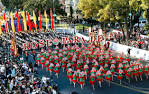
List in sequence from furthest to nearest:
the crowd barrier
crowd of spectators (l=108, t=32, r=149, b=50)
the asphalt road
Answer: crowd of spectators (l=108, t=32, r=149, b=50) < the crowd barrier < the asphalt road

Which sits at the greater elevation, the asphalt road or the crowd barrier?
the crowd barrier

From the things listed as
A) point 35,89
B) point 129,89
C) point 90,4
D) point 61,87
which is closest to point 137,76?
point 129,89

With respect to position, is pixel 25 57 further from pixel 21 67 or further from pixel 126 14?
pixel 126 14

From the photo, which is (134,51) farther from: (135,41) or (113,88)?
(113,88)

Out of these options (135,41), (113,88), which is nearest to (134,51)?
(135,41)

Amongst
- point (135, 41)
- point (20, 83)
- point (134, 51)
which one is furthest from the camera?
point (135, 41)

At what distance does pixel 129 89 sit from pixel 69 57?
7.31m

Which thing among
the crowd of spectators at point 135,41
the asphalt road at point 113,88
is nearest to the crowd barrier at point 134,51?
the crowd of spectators at point 135,41

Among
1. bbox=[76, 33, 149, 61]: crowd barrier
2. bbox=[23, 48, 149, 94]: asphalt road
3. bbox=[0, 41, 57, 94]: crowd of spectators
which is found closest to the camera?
bbox=[0, 41, 57, 94]: crowd of spectators

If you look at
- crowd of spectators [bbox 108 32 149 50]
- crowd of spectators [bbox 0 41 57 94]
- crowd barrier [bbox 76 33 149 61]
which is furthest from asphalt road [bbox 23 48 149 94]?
crowd of spectators [bbox 108 32 149 50]

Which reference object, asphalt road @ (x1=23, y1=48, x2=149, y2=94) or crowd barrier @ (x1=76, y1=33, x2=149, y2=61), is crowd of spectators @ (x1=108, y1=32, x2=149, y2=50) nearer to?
crowd barrier @ (x1=76, y1=33, x2=149, y2=61)

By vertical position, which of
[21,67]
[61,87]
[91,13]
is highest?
[91,13]

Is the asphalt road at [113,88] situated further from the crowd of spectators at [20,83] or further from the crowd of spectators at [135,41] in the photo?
the crowd of spectators at [135,41]

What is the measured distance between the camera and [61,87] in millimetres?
17469
